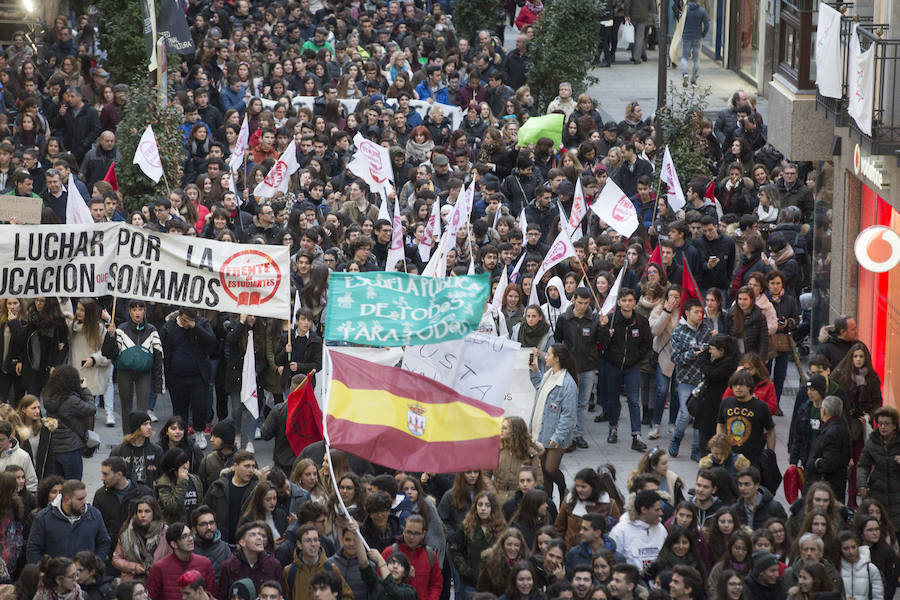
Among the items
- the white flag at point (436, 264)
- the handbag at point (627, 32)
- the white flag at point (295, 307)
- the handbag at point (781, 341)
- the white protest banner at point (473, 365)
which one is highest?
the white protest banner at point (473, 365)

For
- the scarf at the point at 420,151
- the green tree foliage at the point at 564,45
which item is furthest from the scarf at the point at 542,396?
the green tree foliage at the point at 564,45

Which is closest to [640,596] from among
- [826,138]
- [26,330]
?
[26,330]

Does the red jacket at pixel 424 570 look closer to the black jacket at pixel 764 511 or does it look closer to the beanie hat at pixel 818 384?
the black jacket at pixel 764 511

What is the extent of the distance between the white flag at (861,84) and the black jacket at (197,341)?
21.7 feet

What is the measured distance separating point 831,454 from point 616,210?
18.3 ft

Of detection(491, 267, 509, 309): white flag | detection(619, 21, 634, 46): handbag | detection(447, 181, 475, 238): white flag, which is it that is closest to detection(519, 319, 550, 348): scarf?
detection(491, 267, 509, 309): white flag

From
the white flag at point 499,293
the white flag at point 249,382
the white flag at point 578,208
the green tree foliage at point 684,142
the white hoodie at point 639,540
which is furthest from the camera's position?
the green tree foliage at point 684,142

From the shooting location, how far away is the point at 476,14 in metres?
34.5

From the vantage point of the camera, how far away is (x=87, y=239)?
15328 millimetres

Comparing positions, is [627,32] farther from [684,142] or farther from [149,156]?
[149,156]

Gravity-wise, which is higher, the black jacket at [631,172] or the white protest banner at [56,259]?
the white protest banner at [56,259]

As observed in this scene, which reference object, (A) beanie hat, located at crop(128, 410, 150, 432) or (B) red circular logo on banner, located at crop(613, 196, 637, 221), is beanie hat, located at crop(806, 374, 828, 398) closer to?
(B) red circular logo on banner, located at crop(613, 196, 637, 221)

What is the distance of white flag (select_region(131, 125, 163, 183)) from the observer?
66.7ft

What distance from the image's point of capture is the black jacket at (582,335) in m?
16.1
